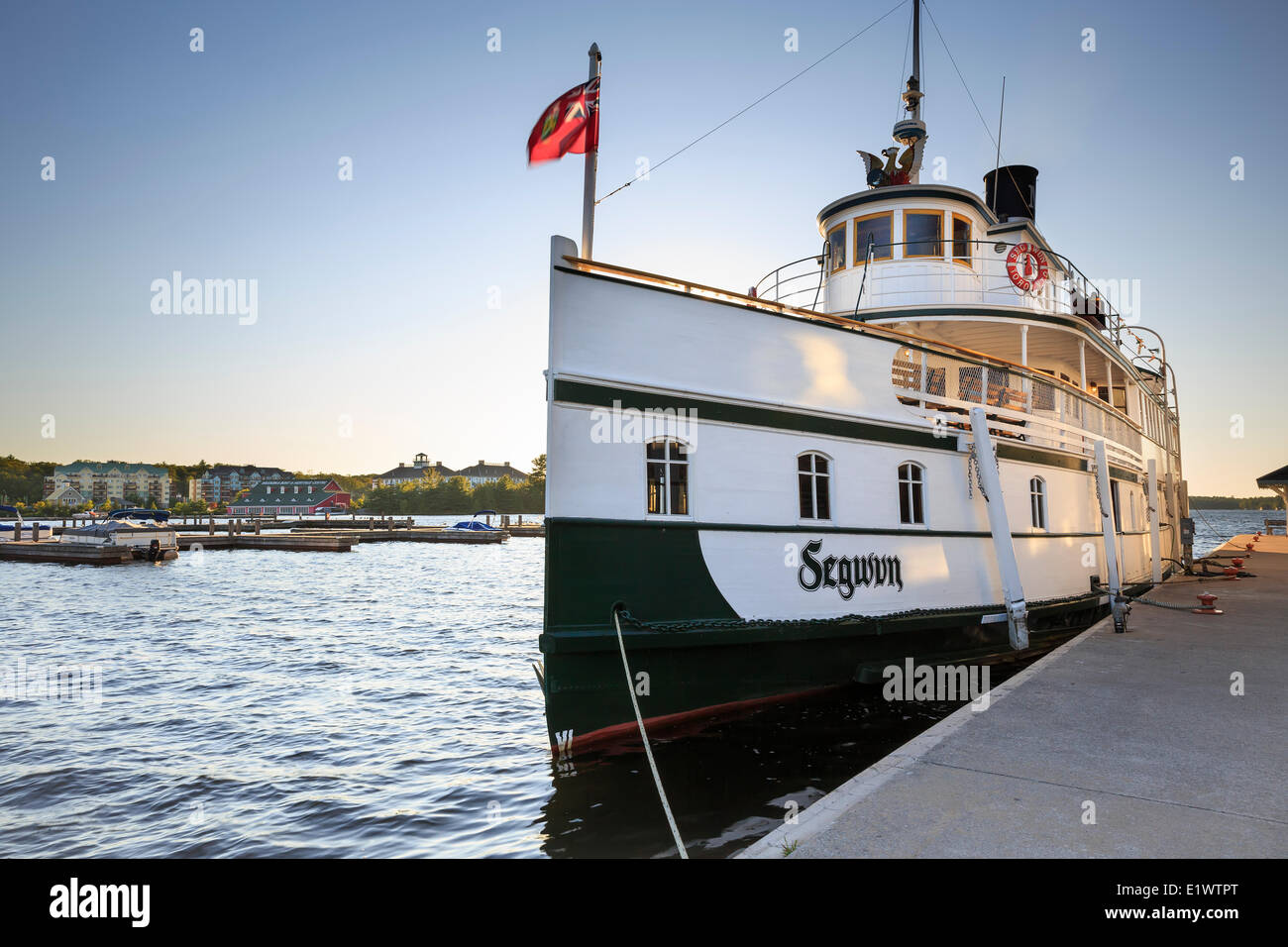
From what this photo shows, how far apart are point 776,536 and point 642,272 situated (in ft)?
10.0

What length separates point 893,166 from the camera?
41.9ft

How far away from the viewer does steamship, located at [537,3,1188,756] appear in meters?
6.92

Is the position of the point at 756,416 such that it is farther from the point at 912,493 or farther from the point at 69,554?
the point at 69,554

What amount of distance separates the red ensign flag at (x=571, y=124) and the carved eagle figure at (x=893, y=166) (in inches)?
257

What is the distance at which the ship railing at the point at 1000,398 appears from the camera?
9453 millimetres

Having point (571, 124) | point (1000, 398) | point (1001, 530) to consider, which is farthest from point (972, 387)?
point (571, 124)

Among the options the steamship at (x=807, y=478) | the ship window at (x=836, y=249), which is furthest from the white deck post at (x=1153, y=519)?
the ship window at (x=836, y=249)

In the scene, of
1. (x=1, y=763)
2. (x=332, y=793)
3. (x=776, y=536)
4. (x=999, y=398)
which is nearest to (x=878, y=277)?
(x=999, y=398)

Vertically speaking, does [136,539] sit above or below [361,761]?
above

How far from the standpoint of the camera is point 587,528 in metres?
6.89

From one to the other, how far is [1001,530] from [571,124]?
7.30 meters

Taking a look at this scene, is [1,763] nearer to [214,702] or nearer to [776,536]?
[214,702]
